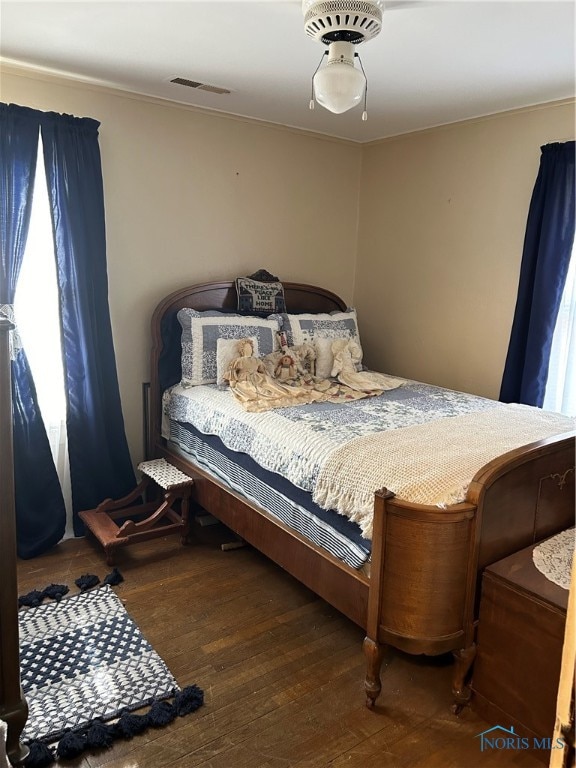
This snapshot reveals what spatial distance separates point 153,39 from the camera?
94.3 inches

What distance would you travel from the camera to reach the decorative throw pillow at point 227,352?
3.27 metres

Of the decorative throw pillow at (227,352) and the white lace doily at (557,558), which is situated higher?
the decorative throw pillow at (227,352)

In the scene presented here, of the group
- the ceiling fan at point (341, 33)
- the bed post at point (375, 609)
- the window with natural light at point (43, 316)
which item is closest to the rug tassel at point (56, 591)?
the window with natural light at point (43, 316)

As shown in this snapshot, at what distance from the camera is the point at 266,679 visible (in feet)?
6.95

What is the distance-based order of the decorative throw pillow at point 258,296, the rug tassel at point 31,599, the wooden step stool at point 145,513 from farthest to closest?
1. the decorative throw pillow at point 258,296
2. the wooden step stool at point 145,513
3. the rug tassel at point 31,599

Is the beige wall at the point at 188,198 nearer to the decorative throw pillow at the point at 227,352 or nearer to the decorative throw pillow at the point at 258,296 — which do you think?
the decorative throw pillow at the point at 258,296

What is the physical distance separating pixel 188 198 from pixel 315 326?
1097mm

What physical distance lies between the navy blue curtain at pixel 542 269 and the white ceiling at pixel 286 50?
15.5 inches

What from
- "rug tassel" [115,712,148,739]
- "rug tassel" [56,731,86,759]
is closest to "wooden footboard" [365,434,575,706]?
"rug tassel" [115,712,148,739]

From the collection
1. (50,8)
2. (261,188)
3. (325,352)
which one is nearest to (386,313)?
(325,352)

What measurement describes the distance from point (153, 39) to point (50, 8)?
0.41m

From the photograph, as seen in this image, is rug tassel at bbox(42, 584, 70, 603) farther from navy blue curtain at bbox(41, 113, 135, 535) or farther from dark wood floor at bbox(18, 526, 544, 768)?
navy blue curtain at bbox(41, 113, 135, 535)

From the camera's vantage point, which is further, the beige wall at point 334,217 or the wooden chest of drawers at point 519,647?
the beige wall at point 334,217

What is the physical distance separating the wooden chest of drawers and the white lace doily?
3 cm
